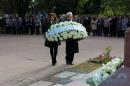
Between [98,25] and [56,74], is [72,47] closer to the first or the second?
[56,74]

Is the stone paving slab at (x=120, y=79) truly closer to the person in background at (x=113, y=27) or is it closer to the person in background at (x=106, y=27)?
the person in background at (x=113, y=27)

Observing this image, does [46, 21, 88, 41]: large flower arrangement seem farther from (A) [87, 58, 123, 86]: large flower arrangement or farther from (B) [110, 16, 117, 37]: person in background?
(B) [110, 16, 117, 37]: person in background

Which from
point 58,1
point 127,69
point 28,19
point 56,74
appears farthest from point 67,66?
point 58,1

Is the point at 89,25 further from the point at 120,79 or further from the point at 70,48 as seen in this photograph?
the point at 120,79

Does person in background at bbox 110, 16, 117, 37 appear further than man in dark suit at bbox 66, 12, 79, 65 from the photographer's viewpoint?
Yes

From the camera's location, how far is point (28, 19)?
28.0 m

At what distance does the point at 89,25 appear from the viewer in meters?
25.9

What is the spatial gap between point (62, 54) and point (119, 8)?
23395 mm

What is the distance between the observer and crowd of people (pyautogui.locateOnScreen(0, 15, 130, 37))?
24.1 m

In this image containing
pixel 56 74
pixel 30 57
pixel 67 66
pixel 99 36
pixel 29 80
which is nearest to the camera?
pixel 29 80

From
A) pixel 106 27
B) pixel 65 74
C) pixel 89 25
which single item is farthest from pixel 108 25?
pixel 65 74

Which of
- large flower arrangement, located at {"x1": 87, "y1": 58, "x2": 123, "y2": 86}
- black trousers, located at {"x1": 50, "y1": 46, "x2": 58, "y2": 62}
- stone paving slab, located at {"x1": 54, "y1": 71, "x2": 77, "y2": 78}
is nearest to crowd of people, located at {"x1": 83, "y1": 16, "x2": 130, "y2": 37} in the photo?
black trousers, located at {"x1": 50, "y1": 46, "x2": 58, "y2": 62}

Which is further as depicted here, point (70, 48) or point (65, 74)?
point (70, 48)

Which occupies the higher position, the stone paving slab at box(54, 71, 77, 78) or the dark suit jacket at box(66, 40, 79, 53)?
the dark suit jacket at box(66, 40, 79, 53)
